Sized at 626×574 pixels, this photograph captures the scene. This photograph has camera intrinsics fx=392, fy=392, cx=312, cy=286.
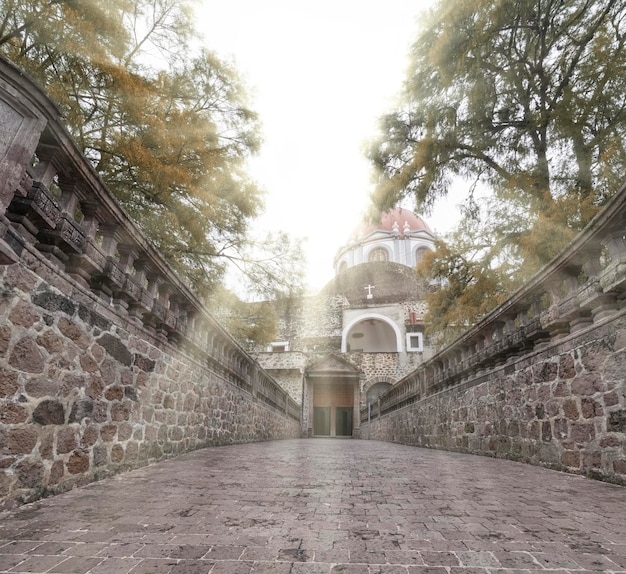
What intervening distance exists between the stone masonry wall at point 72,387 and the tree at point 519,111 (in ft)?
23.6

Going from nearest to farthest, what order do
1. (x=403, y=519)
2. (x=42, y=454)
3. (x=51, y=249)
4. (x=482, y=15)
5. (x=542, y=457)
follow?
(x=403, y=519)
(x=42, y=454)
(x=51, y=249)
(x=542, y=457)
(x=482, y=15)

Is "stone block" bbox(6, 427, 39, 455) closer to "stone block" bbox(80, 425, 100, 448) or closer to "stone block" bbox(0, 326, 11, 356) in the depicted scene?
"stone block" bbox(0, 326, 11, 356)

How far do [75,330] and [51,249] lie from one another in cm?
65

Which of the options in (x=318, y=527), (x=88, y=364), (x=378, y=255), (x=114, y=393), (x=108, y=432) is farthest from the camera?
(x=378, y=255)

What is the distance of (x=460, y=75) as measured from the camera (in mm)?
8867

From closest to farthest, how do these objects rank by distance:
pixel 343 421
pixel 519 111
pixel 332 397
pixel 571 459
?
pixel 571 459, pixel 519 111, pixel 343 421, pixel 332 397

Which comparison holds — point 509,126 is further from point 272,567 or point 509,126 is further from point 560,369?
point 272,567

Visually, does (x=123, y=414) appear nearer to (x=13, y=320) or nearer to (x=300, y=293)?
(x=13, y=320)

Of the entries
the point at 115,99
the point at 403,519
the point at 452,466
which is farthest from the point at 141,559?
the point at 115,99

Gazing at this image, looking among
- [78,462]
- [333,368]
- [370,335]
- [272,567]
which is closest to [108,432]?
[78,462]

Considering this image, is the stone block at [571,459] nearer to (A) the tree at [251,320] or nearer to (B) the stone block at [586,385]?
(B) the stone block at [586,385]

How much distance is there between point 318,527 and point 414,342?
85.6 feet

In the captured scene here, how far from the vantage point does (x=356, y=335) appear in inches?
1241

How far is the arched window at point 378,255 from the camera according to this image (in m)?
39.3
